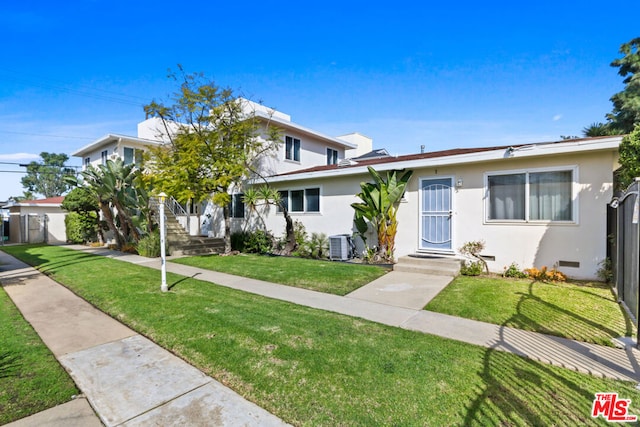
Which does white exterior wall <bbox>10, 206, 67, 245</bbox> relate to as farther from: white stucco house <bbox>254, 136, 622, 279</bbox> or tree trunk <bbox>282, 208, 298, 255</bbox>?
white stucco house <bbox>254, 136, 622, 279</bbox>

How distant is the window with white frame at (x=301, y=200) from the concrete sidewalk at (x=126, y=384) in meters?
7.98

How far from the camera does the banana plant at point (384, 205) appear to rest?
31.3 ft

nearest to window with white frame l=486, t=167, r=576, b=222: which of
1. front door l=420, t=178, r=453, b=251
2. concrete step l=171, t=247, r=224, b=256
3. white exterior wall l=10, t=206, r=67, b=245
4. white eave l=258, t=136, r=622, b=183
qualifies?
white eave l=258, t=136, r=622, b=183

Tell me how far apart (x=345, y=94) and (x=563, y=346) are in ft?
48.7

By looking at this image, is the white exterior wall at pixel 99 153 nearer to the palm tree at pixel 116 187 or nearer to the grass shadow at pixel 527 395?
the palm tree at pixel 116 187

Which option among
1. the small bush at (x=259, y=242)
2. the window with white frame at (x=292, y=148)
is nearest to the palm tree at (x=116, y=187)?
the small bush at (x=259, y=242)

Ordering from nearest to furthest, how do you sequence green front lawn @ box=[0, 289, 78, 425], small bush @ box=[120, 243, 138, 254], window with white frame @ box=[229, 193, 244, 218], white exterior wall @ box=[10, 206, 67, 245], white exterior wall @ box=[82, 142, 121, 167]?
1. green front lawn @ box=[0, 289, 78, 425]
2. small bush @ box=[120, 243, 138, 254]
3. window with white frame @ box=[229, 193, 244, 218]
4. white exterior wall @ box=[82, 142, 121, 167]
5. white exterior wall @ box=[10, 206, 67, 245]

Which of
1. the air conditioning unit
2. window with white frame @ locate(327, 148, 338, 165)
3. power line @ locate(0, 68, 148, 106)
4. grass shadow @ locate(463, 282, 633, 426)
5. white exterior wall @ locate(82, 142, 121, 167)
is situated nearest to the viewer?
grass shadow @ locate(463, 282, 633, 426)

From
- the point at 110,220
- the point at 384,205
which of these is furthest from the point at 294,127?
the point at 110,220

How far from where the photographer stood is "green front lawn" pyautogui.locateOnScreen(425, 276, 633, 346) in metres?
4.54

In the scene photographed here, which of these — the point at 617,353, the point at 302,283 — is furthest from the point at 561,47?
the point at 302,283

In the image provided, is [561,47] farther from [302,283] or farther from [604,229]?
[302,283]

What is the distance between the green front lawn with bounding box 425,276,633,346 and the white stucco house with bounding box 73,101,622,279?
41.0 inches

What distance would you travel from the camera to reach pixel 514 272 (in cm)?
777
